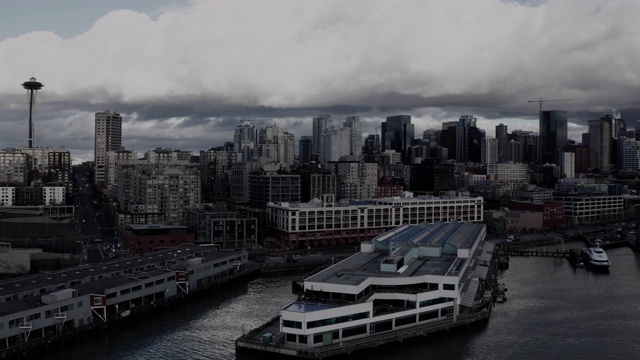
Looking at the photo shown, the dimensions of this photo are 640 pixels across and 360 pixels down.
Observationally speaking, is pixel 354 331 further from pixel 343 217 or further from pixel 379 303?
pixel 343 217

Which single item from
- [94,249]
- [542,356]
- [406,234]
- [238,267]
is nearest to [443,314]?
[542,356]

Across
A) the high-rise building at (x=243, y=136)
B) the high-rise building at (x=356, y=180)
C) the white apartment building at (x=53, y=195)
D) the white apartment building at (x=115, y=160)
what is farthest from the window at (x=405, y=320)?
the high-rise building at (x=243, y=136)

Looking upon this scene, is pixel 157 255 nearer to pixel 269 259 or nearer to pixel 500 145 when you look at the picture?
pixel 269 259

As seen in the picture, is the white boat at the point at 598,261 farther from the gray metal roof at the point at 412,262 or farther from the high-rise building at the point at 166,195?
the high-rise building at the point at 166,195

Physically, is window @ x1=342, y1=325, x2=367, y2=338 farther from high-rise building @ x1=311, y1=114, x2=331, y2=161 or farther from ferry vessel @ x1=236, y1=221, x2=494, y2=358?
high-rise building @ x1=311, y1=114, x2=331, y2=161

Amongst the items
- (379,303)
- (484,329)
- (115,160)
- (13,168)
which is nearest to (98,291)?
(379,303)
